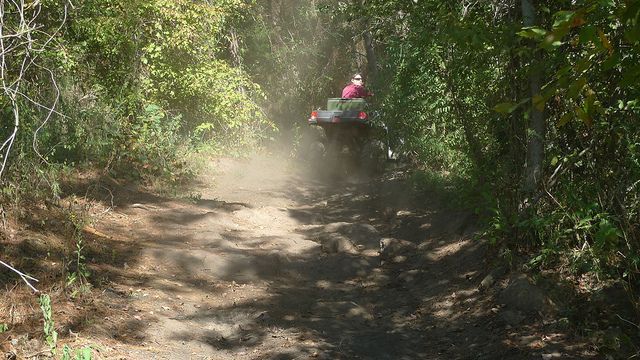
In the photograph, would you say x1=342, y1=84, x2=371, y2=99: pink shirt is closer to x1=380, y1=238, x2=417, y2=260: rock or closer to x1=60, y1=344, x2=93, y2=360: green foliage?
x1=380, y1=238, x2=417, y2=260: rock

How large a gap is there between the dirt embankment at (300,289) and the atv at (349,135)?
474 centimetres

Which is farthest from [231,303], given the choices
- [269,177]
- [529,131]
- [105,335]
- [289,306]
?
[269,177]

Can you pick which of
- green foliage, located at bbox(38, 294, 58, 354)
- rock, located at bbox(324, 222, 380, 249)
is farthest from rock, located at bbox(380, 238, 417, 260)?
green foliage, located at bbox(38, 294, 58, 354)

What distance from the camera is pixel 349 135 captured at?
18.0 m

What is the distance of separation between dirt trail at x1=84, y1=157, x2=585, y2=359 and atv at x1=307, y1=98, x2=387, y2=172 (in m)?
4.52

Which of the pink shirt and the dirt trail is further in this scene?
the pink shirt

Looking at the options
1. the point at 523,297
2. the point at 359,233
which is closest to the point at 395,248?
the point at 359,233

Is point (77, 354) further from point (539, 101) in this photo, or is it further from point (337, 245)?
point (337, 245)

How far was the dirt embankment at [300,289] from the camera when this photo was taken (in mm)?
6180

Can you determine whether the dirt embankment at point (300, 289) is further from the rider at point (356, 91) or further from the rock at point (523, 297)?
the rider at point (356, 91)

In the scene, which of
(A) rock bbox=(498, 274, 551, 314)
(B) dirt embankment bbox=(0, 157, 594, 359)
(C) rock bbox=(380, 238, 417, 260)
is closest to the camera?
(B) dirt embankment bbox=(0, 157, 594, 359)

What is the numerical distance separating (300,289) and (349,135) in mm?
10076

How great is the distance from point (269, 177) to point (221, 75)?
2753 mm

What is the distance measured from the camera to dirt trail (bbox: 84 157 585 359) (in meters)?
6.24
